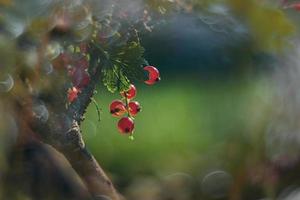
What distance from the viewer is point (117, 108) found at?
0.71m

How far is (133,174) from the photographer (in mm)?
1059

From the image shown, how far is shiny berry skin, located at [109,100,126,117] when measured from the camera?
2.32ft

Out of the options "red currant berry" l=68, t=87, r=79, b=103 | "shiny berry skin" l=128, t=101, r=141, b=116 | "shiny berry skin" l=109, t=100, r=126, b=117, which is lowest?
"shiny berry skin" l=128, t=101, r=141, b=116

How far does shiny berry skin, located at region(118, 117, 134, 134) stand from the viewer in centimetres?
73

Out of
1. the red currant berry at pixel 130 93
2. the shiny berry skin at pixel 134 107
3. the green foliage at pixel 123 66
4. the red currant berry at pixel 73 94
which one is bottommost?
the shiny berry skin at pixel 134 107

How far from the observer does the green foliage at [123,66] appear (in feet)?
2.15

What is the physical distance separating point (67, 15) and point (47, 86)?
70 millimetres

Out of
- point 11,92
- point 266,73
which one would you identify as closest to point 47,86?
point 11,92

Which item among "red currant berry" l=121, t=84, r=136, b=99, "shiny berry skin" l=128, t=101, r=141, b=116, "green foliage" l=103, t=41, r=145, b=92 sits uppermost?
"green foliage" l=103, t=41, r=145, b=92

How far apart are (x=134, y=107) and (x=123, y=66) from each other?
84 millimetres

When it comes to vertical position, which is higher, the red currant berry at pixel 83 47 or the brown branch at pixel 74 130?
the red currant berry at pixel 83 47

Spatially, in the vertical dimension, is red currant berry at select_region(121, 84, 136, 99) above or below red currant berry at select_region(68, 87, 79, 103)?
below

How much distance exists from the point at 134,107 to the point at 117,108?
0.03 meters

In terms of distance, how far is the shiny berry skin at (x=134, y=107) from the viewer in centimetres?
73
